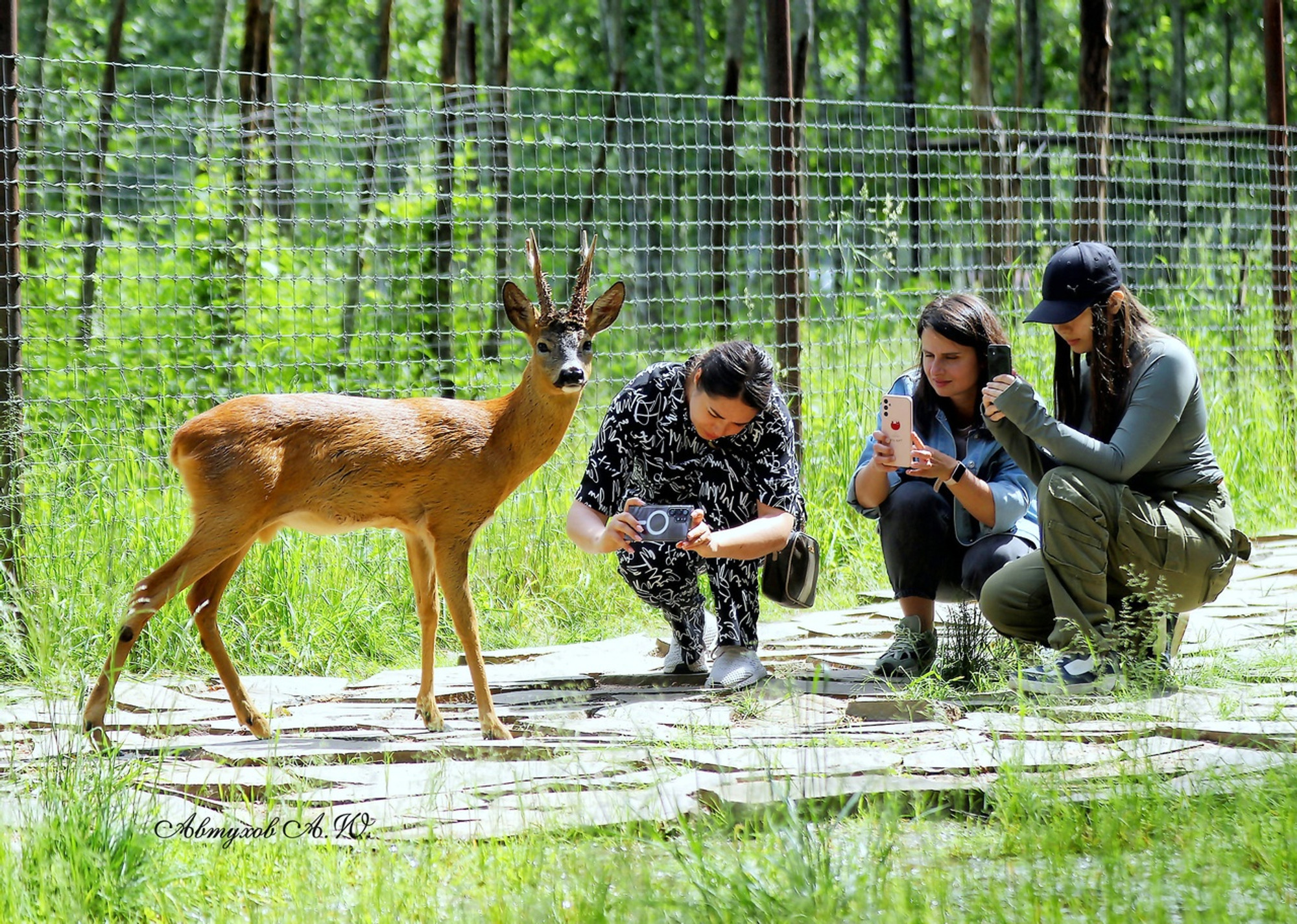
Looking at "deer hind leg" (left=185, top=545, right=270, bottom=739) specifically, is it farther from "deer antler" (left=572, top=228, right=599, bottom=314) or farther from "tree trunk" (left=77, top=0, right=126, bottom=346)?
"tree trunk" (left=77, top=0, right=126, bottom=346)

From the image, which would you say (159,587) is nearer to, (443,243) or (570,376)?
(570,376)

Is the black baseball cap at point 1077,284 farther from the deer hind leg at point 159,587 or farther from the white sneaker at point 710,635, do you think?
the deer hind leg at point 159,587

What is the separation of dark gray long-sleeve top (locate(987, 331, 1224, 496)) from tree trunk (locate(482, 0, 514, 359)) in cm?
192

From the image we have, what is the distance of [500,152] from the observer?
7.48m

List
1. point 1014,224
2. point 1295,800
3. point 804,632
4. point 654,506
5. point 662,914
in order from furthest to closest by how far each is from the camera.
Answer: point 1014,224 < point 804,632 < point 654,506 < point 1295,800 < point 662,914

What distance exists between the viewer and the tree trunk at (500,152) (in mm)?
7012

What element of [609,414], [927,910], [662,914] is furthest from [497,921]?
[609,414]

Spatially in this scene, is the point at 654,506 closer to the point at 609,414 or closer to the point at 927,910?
the point at 609,414

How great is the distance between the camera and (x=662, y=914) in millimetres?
2650

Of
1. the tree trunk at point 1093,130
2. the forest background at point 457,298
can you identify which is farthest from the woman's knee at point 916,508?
the tree trunk at point 1093,130

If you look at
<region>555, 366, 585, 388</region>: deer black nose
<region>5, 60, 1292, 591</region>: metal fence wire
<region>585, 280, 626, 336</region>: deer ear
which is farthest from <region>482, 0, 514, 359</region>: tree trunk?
<region>555, 366, 585, 388</region>: deer black nose

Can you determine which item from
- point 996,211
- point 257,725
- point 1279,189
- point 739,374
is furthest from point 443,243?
point 1279,189

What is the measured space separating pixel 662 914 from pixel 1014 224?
287 inches

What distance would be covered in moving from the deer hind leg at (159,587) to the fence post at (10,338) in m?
1.43
